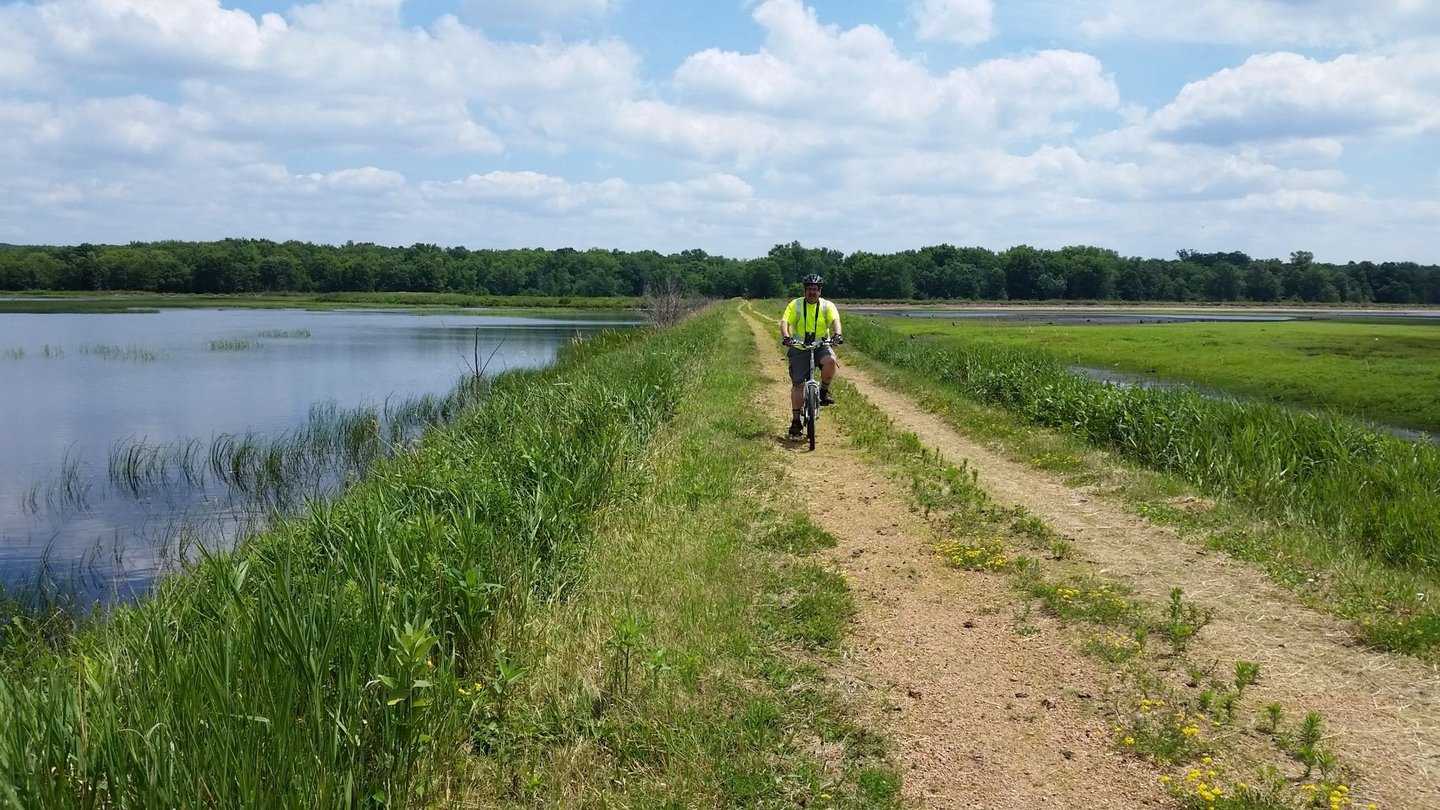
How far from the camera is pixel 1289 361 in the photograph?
29297mm

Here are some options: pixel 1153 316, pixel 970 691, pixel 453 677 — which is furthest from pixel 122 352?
pixel 1153 316

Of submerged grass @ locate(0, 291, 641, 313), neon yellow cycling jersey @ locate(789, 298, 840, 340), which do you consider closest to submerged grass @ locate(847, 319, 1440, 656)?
neon yellow cycling jersey @ locate(789, 298, 840, 340)

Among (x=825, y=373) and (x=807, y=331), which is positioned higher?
(x=807, y=331)

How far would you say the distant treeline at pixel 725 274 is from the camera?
12456cm

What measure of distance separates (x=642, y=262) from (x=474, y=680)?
161 meters

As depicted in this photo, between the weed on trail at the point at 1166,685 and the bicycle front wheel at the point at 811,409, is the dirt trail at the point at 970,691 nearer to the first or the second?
the weed on trail at the point at 1166,685

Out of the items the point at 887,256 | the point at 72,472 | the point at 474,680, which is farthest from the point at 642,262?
the point at 474,680

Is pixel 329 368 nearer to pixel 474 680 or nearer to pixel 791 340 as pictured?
pixel 791 340

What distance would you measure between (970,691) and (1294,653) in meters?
1.99

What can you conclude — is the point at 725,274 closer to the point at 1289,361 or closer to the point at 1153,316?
the point at 1153,316

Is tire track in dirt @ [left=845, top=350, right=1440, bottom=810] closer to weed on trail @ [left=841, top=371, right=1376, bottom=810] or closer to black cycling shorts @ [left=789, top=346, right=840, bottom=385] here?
weed on trail @ [left=841, top=371, right=1376, bottom=810]

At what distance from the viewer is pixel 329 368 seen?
112 ft

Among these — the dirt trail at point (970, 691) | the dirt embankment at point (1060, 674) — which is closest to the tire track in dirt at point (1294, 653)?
the dirt embankment at point (1060, 674)

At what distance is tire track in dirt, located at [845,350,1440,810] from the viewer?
421 centimetres
